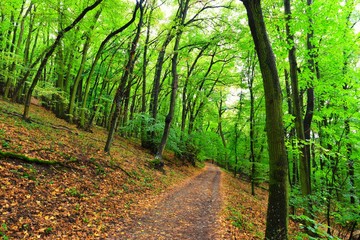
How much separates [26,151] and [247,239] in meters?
7.26

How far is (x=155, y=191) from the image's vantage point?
Result: 32.9 feet

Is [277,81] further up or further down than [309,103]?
further down

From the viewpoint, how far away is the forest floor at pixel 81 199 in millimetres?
5062

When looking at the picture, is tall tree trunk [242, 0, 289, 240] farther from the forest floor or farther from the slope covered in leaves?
the slope covered in leaves

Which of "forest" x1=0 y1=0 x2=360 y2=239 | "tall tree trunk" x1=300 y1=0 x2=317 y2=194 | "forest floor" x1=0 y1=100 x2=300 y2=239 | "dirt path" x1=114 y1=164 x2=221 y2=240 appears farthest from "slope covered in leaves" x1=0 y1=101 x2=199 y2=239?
"tall tree trunk" x1=300 y1=0 x2=317 y2=194

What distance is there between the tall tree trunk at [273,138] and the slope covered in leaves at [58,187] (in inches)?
154

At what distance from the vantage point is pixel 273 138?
4.66 m

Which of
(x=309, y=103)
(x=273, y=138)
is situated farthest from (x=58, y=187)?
(x=309, y=103)

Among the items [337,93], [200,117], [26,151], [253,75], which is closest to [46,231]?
[26,151]

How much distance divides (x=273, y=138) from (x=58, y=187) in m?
5.93

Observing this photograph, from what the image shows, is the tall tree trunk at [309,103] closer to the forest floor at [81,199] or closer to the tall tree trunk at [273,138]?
the forest floor at [81,199]

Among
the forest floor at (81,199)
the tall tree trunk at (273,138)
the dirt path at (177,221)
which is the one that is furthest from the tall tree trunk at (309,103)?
the tall tree trunk at (273,138)

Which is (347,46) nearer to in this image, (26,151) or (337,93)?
(337,93)

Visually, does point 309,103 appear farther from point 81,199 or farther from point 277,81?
point 81,199
